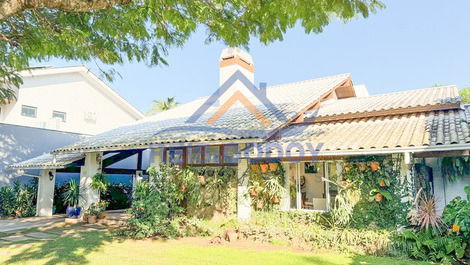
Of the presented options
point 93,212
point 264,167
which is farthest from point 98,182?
point 264,167

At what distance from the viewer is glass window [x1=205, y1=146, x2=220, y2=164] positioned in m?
13.4

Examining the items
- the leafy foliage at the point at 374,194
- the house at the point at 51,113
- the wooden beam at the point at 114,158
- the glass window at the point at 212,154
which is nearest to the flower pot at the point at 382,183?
the leafy foliage at the point at 374,194

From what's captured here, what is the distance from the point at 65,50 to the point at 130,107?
2100 cm

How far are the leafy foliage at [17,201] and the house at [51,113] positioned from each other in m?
1.25

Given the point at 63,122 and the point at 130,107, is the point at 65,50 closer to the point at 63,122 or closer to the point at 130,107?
the point at 63,122

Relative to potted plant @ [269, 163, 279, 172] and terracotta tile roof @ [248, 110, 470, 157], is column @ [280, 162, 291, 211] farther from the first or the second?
terracotta tile roof @ [248, 110, 470, 157]

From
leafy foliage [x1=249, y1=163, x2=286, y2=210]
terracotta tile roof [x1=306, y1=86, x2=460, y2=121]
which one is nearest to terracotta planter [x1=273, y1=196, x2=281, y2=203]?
leafy foliage [x1=249, y1=163, x2=286, y2=210]

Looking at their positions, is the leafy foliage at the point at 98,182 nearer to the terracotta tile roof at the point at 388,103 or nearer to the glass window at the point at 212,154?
the glass window at the point at 212,154

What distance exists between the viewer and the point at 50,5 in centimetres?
507

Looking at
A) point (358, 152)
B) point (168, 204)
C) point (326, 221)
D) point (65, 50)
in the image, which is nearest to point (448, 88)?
point (358, 152)

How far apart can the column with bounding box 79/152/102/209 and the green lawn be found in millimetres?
5939

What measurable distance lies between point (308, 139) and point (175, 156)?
6.40 m

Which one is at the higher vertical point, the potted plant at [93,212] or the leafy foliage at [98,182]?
the leafy foliage at [98,182]

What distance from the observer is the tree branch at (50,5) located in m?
4.67
